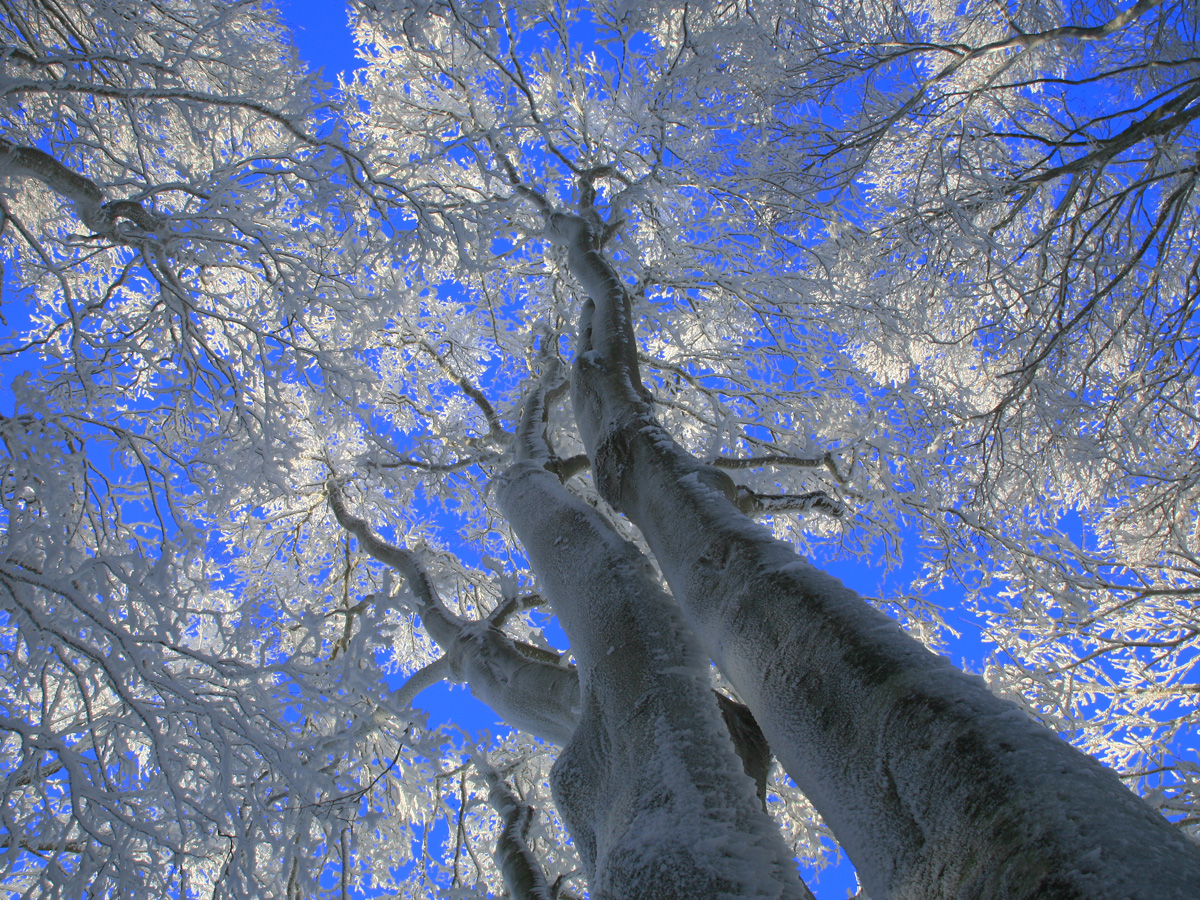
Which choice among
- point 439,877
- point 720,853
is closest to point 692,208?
point 720,853

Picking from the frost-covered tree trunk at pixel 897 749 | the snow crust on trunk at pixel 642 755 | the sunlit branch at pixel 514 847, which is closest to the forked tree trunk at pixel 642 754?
the snow crust on trunk at pixel 642 755

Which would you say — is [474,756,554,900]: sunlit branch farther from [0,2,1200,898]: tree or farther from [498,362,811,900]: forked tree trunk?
[498,362,811,900]: forked tree trunk

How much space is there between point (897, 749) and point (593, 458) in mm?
1490

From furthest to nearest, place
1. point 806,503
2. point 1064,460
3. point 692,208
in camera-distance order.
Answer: point 692,208
point 1064,460
point 806,503

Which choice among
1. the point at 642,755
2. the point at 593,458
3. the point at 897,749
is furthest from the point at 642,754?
the point at 593,458

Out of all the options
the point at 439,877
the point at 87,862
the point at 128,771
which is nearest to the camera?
the point at 87,862

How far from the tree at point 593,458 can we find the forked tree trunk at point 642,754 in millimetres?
11

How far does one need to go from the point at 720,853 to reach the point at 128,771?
2521 mm

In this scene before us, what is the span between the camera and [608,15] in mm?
4102

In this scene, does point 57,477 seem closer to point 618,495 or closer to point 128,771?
point 128,771

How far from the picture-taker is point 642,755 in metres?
1.41

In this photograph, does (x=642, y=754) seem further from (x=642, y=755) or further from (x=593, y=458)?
(x=593, y=458)

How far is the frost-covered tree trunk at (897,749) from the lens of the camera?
0.79 m

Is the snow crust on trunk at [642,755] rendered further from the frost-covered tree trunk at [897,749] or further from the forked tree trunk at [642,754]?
the frost-covered tree trunk at [897,749]
